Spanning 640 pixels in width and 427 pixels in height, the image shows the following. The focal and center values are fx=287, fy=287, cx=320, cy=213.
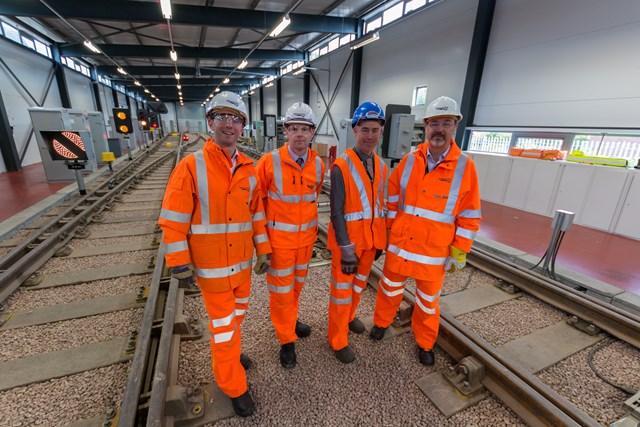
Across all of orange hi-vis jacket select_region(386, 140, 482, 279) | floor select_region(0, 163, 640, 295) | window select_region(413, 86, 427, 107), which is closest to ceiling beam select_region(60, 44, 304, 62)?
window select_region(413, 86, 427, 107)

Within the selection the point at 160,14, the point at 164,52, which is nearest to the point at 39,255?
the point at 160,14

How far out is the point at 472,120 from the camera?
9539mm

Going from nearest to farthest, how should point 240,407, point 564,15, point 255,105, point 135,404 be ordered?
1. point 135,404
2. point 240,407
3. point 564,15
4. point 255,105

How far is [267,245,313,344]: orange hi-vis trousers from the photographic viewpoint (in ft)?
7.55

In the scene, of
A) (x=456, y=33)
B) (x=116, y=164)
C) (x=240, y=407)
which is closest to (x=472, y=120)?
(x=456, y=33)

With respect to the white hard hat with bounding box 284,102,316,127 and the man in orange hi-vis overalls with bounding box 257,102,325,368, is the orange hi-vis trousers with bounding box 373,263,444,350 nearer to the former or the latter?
the man in orange hi-vis overalls with bounding box 257,102,325,368

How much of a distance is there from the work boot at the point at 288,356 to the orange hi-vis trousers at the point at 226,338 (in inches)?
17.9

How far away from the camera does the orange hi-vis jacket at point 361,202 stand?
2.33m

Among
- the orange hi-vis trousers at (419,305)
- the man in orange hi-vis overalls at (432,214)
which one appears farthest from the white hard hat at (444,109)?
the orange hi-vis trousers at (419,305)

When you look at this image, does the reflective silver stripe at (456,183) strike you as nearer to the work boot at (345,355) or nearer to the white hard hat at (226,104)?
the work boot at (345,355)

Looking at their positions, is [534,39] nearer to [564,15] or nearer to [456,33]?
[564,15]

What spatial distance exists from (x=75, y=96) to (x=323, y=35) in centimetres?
1700

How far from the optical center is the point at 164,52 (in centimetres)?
1617

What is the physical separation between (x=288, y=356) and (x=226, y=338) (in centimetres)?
75
